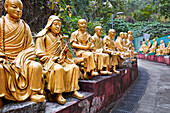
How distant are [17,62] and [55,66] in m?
0.66

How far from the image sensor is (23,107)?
68.6 inches

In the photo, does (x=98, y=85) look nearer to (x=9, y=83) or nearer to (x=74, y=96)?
(x=74, y=96)

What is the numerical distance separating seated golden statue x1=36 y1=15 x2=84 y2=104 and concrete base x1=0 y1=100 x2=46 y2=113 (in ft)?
1.44

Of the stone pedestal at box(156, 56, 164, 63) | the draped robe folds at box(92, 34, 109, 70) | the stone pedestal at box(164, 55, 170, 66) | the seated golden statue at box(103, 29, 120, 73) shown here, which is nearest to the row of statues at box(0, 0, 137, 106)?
the draped robe folds at box(92, 34, 109, 70)

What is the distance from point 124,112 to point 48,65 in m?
2.33

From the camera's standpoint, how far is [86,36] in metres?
3.89

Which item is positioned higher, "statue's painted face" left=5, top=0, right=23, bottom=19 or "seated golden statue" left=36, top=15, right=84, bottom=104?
"statue's painted face" left=5, top=0, right=23, bottom=19

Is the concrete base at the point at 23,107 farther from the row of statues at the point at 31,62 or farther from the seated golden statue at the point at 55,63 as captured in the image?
the seated golden statue at the point at 55,63

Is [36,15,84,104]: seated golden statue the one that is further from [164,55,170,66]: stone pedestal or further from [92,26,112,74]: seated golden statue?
[164,55,170,66]: stone pedestal

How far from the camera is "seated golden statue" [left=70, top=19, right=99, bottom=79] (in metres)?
3.57

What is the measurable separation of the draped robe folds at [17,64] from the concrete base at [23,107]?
2.9 inches

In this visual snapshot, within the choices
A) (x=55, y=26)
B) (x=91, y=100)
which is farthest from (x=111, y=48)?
(x=55, y=26)

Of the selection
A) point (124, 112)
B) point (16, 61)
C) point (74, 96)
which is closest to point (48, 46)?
point (16, 61)

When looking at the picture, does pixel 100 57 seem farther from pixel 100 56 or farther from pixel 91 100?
pixel 91 100
